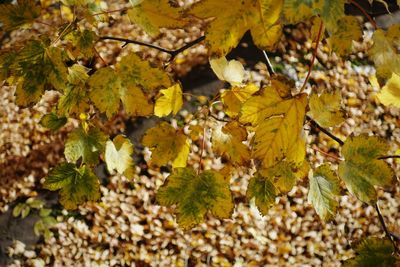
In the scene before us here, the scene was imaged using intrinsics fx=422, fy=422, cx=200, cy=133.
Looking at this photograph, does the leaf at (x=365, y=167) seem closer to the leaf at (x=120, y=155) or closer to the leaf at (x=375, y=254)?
the leaf at (x=375, y=254)

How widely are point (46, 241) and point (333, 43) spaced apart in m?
3.84

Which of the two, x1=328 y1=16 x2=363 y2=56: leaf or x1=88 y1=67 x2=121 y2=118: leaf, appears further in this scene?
x1=88 y1=67 x2=121 y2=118: leaf

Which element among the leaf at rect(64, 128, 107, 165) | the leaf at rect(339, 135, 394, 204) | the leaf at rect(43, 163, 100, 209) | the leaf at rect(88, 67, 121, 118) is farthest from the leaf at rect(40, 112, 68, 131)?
the leaf at rect(339, 135, 394, 204)

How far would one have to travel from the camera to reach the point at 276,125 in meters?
0.99

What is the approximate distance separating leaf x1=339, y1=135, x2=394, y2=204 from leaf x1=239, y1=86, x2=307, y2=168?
263mm

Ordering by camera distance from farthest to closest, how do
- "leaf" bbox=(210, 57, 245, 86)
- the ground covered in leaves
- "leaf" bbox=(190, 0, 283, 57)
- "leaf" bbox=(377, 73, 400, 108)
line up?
1. the ground covered in leaves
2. "leaf" bbox=(210, 57, 245, 86)
3. "leaf" bbox=(377, 73, 400, 108)
4. "leaf" bbox=(190, 0, 283, 57)

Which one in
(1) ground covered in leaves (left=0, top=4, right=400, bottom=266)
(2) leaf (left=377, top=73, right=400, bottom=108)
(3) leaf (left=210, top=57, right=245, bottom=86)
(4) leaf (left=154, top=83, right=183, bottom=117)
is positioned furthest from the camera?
(1) ground covered in leaves (left=0, top=4, right=400, bottom=266)

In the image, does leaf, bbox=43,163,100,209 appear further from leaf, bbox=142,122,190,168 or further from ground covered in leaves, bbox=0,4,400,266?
ground covered in leaves, bbox=0,4,400,266

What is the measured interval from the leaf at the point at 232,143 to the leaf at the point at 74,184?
43 cm

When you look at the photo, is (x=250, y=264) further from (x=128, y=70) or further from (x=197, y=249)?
(x=128, y=70)

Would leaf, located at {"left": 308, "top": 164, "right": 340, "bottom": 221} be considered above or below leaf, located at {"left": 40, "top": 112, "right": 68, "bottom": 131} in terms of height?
below

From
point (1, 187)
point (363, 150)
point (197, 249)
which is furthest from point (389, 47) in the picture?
point (1, 187)

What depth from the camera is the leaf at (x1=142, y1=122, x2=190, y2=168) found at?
141 centimetres

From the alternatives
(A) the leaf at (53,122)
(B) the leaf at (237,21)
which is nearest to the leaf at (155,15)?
(B) the leaf at (237,21)
